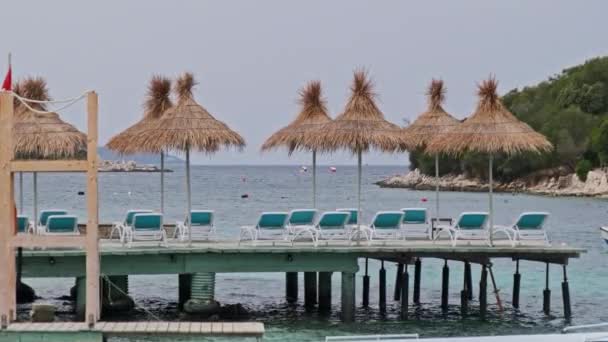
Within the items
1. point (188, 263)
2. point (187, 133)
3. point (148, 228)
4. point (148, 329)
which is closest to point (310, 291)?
point (188, 263)

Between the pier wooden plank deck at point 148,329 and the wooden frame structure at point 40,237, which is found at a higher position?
the wooden frame structure at point 40,237

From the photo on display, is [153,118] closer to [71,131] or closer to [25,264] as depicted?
[71,131]

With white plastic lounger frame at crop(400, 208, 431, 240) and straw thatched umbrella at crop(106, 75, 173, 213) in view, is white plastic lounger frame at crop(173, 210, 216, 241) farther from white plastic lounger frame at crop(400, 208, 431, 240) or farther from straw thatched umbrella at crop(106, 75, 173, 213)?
white plastic lounger frame at crop(400, 208, 431, 240)

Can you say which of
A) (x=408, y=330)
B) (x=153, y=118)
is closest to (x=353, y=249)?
(x=408, y=330)

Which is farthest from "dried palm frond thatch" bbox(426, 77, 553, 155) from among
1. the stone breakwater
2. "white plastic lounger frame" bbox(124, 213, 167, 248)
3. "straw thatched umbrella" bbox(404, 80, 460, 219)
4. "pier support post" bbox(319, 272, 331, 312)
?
the stone breakwater

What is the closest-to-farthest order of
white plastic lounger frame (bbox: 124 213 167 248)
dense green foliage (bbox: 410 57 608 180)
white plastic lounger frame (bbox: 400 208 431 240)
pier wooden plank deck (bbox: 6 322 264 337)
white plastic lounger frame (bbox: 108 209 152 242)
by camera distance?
pier wooden plank deck (bbox: 6 322 264 337) < white plastic lounger frame (bbox: 108 209 152 242) < white plastic lounger frame (bbox: 124 213 167 248) < white plastic lounger frame (bbox: 400 208 431 240) < dense green foliage (bbox: 410 57 608 180)

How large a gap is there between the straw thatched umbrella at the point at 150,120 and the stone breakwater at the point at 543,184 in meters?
71.9

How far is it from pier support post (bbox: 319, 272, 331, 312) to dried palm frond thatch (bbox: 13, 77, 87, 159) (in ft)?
19.2

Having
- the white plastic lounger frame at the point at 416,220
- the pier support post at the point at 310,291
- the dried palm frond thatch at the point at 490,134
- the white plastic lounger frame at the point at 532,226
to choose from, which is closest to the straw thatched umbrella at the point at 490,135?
the dried palm frond thatch at the point at 490,134

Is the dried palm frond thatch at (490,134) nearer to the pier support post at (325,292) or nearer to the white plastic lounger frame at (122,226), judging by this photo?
the pier support post at (325,292)

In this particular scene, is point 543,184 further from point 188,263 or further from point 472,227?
point 188,263

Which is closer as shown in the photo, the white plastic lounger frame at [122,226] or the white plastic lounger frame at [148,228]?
the white plastic lounger frame at [122,226]

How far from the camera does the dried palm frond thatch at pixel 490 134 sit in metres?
23.2

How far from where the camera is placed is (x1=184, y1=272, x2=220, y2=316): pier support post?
2205cm
